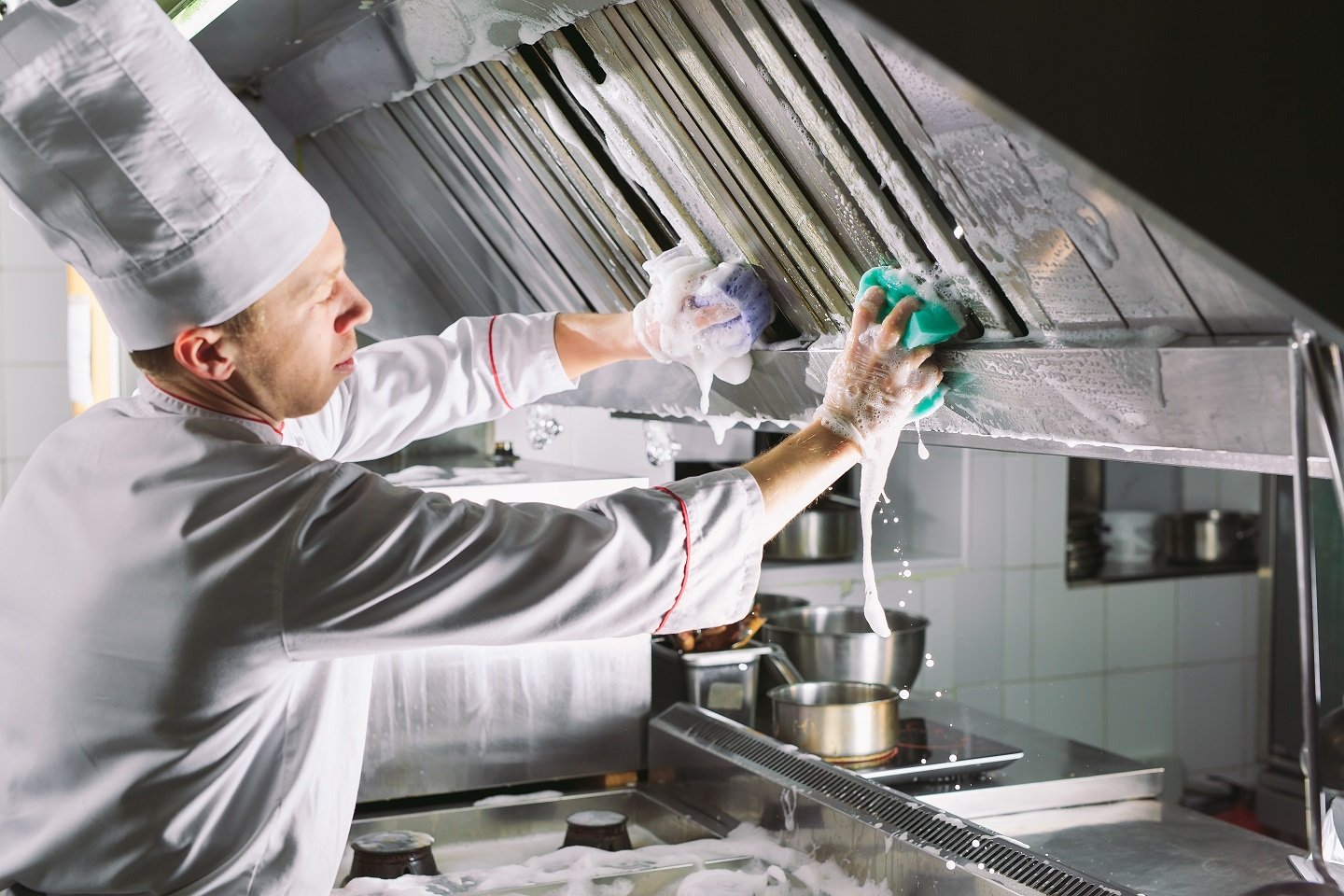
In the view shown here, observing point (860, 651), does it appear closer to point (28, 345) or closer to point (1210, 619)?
point (1210, 619)

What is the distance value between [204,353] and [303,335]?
3.6 inches

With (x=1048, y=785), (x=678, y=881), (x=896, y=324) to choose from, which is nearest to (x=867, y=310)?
(x=896, y=324)

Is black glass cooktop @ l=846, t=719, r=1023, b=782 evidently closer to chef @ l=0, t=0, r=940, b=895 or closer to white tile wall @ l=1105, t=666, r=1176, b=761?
chef @ l=0, t=0, r=940, b=895

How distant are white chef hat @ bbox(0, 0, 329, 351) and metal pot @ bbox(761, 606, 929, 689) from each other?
1.60 metres

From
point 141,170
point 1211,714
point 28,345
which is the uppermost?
point 28,345

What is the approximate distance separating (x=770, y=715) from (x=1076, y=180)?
5.85ft

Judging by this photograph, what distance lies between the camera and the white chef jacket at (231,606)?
1.15m

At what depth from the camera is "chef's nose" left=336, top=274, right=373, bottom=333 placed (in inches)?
51.3

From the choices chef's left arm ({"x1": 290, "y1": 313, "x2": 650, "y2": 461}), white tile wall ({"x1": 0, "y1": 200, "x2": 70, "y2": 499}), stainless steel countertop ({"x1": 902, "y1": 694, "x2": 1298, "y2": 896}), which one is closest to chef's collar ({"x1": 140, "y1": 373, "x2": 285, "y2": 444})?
chef's left arm ({"x1": 290, "y1": 313, "x2": 650, "y2": 461})

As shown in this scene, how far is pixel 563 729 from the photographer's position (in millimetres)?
2453

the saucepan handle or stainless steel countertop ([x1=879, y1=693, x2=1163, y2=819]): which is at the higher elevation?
the saucepan handle

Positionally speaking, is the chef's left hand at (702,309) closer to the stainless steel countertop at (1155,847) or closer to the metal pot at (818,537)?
the stainless steel countertop at (1155,847)

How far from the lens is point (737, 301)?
4.85 feet

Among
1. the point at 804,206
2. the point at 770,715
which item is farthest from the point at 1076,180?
the point at 770,715
